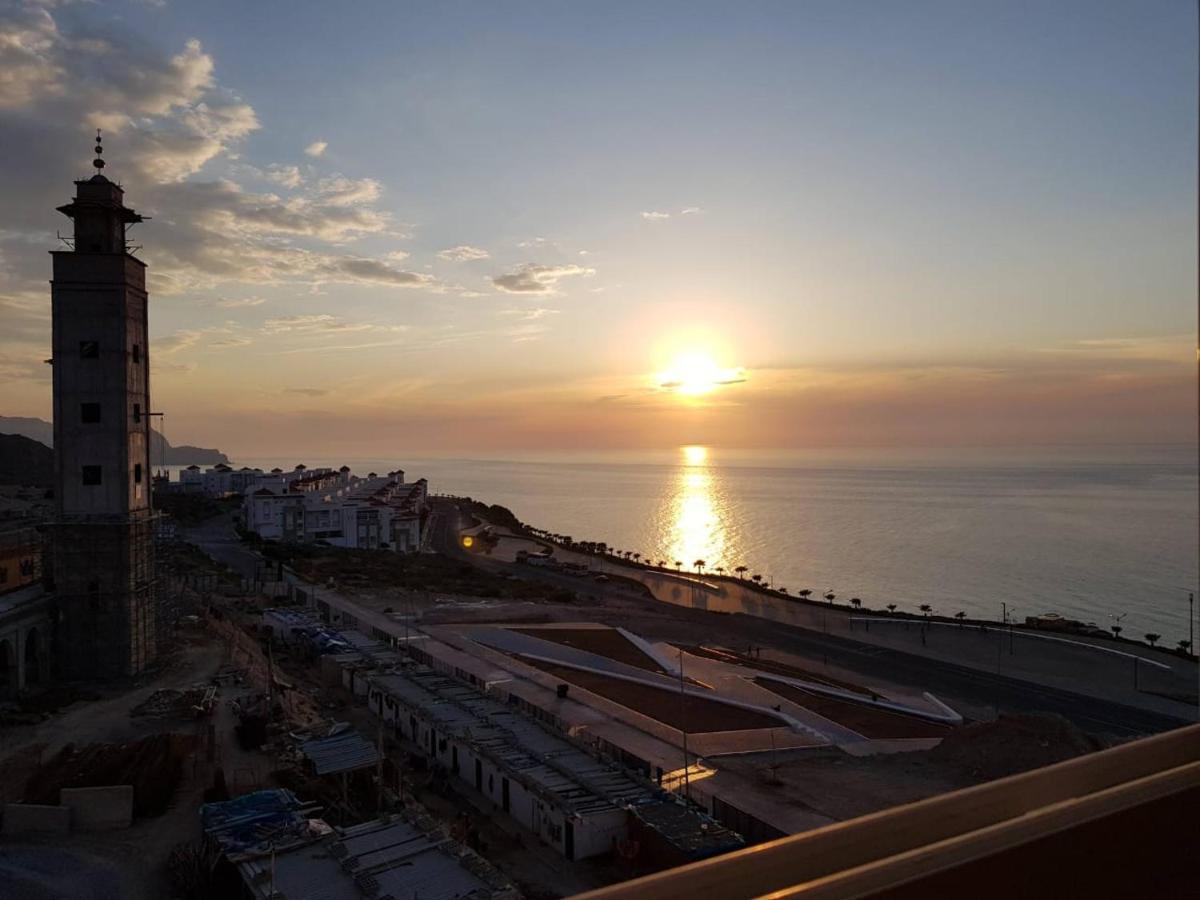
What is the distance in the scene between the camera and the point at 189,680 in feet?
56.4

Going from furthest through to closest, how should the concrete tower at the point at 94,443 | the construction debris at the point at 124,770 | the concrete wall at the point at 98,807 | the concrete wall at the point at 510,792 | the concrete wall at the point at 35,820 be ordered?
the concrete tower at the point at 94,443 → the construction debris at the point at 124,770 → the concrete wall at the point at 98,807 → the concrete wall at the point at 510,792 → the concrete wall at the point at 35,820

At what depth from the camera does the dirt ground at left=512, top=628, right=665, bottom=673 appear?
2212cm

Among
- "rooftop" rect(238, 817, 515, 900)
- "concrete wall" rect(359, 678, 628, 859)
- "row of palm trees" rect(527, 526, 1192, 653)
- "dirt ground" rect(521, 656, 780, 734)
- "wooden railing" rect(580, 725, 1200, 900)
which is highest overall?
"wooden railing" rect(580, 725, 1200, 900)

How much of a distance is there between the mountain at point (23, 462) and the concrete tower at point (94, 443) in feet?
223

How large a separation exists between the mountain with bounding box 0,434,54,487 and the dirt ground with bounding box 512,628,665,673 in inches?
2647

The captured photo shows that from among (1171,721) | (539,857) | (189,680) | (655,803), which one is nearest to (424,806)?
(539,857)

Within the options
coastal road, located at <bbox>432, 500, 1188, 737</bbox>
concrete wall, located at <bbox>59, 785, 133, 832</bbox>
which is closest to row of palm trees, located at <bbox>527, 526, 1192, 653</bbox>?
coastal road, located at <bbox>432, 500, 1188, 737</bbox>

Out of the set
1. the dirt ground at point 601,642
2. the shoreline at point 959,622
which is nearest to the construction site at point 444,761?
the dirt ground at point 601,642

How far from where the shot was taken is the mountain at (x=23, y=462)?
254 feet

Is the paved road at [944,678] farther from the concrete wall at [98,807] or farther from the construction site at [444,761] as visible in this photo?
the concrete wall at [98,807]

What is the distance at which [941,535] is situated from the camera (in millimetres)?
71188

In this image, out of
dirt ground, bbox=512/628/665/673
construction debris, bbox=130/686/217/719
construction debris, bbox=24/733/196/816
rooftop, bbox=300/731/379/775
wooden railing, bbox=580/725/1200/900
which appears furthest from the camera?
dirt ground, bbox=512/628/665/673

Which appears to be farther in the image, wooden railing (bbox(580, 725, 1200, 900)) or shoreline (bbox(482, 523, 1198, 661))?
shoreline (bbox(482, 523, 1198, 661))

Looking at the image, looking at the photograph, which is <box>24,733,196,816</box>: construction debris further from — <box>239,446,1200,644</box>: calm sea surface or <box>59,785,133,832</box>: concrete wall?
<box>239,446,1200,644</box>: calm sea surface
